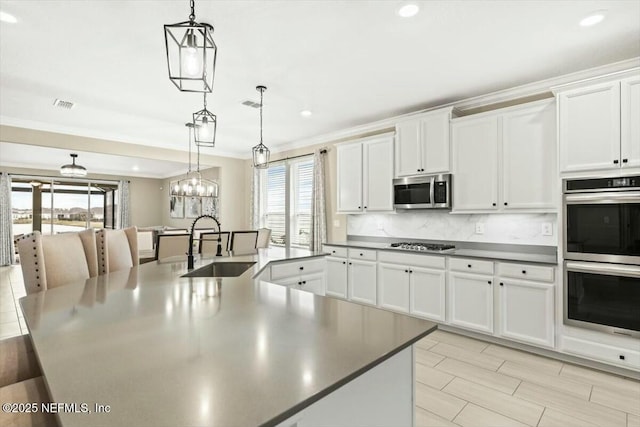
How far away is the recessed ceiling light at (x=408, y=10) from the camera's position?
2.18 meters

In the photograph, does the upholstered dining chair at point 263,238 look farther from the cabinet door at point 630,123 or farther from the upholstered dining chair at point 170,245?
the cabinet door at point 630,123

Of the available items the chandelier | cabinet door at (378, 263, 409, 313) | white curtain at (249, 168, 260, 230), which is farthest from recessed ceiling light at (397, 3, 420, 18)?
white curtain at (249, 168, 260, 230)

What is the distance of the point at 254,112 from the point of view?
440cm

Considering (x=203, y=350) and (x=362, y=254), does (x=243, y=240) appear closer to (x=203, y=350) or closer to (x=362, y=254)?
(x=362, y=254)

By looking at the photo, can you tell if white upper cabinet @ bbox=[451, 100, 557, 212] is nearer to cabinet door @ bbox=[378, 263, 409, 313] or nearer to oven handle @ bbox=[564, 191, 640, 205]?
oven handle @ bbox=[564, 191, 640, 205]

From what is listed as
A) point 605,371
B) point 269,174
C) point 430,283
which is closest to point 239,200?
point 269,174

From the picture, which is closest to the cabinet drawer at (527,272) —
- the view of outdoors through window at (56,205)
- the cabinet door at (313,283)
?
the cabinet door at (313,283)

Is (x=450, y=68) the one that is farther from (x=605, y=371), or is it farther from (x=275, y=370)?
(x=275, y=370)

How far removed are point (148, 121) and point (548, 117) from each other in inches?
198

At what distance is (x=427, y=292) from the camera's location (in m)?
3.68

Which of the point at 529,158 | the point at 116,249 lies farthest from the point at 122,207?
the point at 529,158

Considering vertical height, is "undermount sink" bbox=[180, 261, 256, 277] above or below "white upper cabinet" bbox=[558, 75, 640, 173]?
below

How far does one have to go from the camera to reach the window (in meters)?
5.97

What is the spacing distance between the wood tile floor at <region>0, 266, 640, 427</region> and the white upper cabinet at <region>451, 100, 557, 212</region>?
4.75 feet
